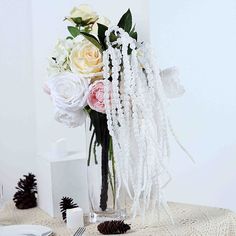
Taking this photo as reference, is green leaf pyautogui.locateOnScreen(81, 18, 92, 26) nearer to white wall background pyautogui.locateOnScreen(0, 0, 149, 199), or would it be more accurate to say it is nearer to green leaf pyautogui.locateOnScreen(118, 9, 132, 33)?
green leaf pyautogui.locateOnScreen(118, 9, 132, 33)

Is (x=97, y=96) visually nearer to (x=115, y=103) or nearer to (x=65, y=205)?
(x=115, y=103)

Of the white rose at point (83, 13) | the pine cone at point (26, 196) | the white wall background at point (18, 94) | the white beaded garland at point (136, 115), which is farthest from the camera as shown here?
the white wall background at point (18, 94)

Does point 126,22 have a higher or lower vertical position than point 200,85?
higher

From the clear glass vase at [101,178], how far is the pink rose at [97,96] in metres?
0.09

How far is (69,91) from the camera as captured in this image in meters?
0.95

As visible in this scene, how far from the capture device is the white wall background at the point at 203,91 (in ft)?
3.95

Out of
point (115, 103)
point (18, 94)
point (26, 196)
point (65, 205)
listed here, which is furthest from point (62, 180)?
point (18, 94)

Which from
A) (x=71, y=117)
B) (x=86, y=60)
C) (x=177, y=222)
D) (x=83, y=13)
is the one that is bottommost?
(x=177, y=222)

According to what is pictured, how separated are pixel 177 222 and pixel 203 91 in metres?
0.42

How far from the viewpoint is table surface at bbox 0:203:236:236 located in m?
0.92

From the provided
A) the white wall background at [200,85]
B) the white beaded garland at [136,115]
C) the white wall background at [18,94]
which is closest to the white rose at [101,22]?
the white beaded garland at [136,115]

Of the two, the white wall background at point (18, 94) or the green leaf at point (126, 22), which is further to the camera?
the white wall background at point (18, 94)

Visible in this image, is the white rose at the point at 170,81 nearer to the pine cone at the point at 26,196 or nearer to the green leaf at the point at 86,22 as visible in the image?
the green leaf at the point at 86,22

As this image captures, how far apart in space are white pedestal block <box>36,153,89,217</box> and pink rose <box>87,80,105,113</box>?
0.21 metres
